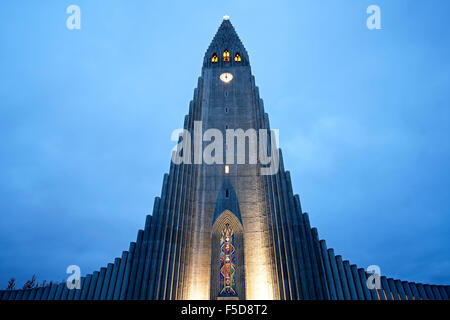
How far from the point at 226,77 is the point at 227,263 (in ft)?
54.9

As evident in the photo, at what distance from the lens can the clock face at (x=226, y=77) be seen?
2414 cm

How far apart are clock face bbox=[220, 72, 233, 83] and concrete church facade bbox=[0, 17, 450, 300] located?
6.68m

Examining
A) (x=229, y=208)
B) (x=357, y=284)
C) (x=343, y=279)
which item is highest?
(x=229, y=208)

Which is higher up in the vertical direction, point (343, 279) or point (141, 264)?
point (141, 264)

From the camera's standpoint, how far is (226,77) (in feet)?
79.8

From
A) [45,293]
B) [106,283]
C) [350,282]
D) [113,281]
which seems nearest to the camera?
[350,282]

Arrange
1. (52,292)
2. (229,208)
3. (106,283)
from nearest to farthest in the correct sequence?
(106,283) → (52,292) → (229,208)

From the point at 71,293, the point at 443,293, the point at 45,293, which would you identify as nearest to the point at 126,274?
the point at 71,293

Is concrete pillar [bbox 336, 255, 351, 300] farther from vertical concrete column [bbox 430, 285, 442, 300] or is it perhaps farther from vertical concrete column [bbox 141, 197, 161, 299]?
vertical concrete column [bbox 141, 197, 161, 299]

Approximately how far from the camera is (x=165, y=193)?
17.6m

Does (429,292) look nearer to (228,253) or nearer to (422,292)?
(422,292)

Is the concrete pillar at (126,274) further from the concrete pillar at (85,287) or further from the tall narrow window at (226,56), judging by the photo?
the tall narrow window at (226,56)

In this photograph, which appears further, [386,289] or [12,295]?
[12,295]
